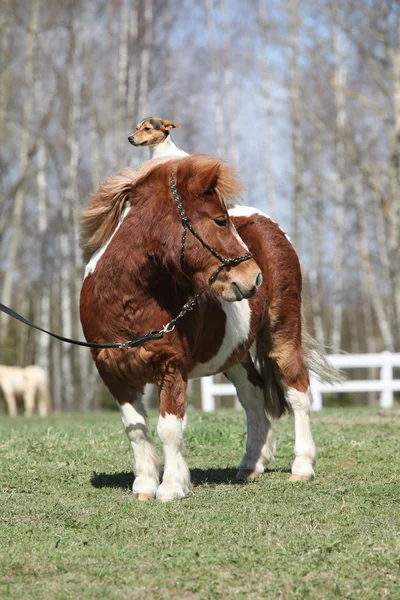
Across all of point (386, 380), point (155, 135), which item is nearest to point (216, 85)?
point (386, 380)

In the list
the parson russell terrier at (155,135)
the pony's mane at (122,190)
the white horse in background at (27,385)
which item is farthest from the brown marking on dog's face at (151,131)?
the white horse in background at (27,385)

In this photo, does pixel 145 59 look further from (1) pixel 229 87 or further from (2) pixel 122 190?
(2) pixel 122 190

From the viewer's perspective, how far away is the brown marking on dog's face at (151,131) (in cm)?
730

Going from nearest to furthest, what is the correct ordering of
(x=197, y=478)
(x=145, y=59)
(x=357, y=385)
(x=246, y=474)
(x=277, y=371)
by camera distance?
(x=197, y=478), (x=246, y=474), (x=277, y=371), (x=357, y=385), (x=145, y=59)

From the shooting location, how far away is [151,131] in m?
7.35

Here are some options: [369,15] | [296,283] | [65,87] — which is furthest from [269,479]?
[65,87]

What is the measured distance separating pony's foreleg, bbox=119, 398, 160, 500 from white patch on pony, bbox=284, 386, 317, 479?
122 cm

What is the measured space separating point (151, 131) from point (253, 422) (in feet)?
8.07

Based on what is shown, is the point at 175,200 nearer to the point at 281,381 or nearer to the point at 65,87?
the point at 281,381

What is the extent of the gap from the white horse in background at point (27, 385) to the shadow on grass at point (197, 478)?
17684 millimetres

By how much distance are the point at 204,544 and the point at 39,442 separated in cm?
383

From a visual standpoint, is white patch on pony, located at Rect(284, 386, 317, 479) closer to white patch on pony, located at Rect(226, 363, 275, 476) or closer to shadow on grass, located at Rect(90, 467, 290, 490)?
white patch on pony, located at Rect(226, 363, 275, 476)

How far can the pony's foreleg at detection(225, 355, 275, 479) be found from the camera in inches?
281

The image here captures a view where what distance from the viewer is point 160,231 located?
5844 mm
